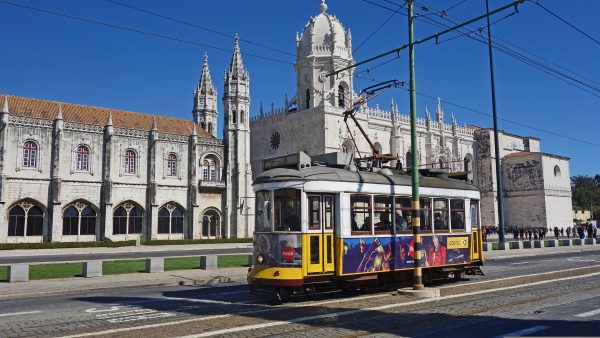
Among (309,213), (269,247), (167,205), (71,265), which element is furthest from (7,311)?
(167,205)

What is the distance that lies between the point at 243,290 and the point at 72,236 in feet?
106

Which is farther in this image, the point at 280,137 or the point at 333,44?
the point at 280,137

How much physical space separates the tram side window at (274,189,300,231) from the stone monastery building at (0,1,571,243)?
2743 centimetres

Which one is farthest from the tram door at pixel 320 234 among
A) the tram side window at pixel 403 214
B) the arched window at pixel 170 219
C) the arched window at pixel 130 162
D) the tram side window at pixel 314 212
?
the arched window at pixel 130 162

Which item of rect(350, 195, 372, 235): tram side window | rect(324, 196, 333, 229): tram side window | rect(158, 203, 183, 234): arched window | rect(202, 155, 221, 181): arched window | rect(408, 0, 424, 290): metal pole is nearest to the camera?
rect(324, 196, 333, 229): tram side window

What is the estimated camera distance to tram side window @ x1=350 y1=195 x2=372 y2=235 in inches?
489

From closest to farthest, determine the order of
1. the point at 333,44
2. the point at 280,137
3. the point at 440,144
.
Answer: the point at 333,44
the point at 280,137
the point at 440,144

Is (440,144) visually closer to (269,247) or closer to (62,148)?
(62,148)

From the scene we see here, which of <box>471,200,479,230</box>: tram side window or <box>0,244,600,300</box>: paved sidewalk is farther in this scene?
<box>471,200,479,230</box>: tram side window

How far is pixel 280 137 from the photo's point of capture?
6066cm

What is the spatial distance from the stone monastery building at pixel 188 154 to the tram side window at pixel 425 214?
23.7 metres

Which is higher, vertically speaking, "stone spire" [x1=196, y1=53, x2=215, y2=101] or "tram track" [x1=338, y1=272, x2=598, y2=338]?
"stone spire" [x1=196, y1=53, x2=215, y2=101]

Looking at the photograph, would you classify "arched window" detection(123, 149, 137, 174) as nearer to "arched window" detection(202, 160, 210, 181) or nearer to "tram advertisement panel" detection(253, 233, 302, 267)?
"arched window" detection(202, 160, 210, 181)

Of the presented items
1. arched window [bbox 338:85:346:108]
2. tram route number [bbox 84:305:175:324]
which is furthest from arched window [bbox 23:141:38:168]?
tram route number [bbox 84:305:175:324]
